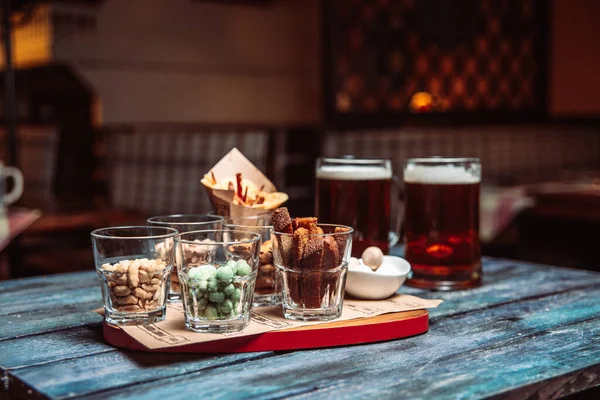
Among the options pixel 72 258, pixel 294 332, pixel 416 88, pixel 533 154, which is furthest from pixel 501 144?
pixel 294 332

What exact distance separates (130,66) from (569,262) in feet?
11.8

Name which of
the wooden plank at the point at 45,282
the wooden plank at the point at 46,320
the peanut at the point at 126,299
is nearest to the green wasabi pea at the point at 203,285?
the peanut at the point at 126,299

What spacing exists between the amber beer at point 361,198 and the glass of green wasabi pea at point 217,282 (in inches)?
14.6

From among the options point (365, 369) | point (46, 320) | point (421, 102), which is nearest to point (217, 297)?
point (365, 369)

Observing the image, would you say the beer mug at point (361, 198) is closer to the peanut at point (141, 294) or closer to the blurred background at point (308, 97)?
the peanut at point (141, 294)

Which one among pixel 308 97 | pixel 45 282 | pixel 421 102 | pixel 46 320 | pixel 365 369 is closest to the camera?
pixel 365 369

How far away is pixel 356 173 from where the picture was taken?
4.29ft

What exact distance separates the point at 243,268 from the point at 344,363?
0.19 m

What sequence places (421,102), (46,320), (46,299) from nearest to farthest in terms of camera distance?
(46,320) < (46,299) < (421,102)

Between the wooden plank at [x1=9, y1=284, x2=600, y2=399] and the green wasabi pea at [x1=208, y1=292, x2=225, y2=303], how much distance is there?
3.5 inches

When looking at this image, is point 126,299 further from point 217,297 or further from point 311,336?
point 311,336

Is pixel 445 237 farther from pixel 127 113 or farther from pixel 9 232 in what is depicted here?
pixel 127 113

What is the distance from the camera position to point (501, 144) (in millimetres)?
5613

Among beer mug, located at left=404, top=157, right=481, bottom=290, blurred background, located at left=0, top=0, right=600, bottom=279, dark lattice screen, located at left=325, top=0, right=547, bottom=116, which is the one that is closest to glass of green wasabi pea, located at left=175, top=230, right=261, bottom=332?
beer mug, located at left=404, top=157, right=481, bottom=290
